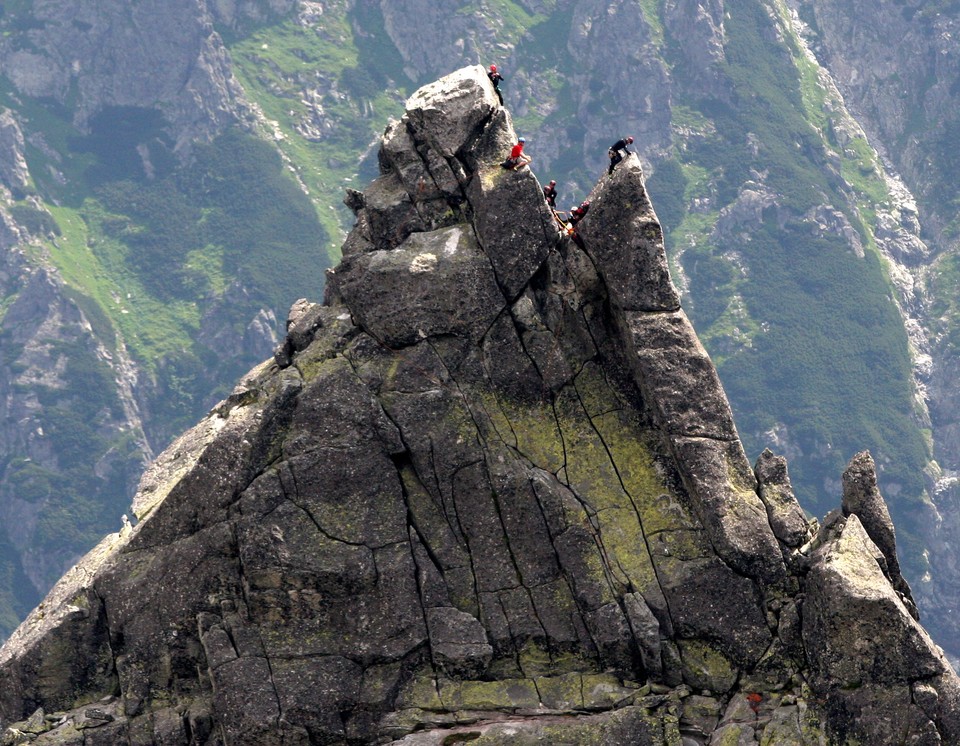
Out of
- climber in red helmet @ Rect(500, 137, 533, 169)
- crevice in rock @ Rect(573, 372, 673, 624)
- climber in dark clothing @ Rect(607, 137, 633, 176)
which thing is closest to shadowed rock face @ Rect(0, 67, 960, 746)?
crevice in rock @ Rect(573, 372, 673, 624)

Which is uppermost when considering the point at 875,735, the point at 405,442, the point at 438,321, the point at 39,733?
the point at 438,321

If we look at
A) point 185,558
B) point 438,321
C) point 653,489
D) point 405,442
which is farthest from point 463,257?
point 185,558

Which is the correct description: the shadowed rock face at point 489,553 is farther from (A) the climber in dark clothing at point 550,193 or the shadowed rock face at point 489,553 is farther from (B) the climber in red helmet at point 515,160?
(A) the climber in dark clothing at point 550,193

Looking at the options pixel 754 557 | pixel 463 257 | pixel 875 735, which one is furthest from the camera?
pixel 463 257

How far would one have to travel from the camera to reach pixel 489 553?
62.6 metres

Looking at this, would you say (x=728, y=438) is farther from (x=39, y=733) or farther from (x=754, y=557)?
(x=39, y=733)

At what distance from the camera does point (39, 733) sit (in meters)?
63.2

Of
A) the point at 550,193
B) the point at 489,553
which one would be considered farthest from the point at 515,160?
the point at 489,553

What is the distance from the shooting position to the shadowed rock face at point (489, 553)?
59875 mm

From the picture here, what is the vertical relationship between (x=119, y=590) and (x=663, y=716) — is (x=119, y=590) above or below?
above

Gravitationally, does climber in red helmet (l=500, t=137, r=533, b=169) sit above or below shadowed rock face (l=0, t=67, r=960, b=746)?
above

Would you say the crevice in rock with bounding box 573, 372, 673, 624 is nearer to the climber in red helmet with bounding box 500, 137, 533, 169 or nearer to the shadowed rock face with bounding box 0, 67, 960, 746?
the shadowed rock face with bounding box 0, 67, 960, 746

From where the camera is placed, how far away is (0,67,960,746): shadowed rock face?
196 feet

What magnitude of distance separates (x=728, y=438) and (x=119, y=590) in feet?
93.8
